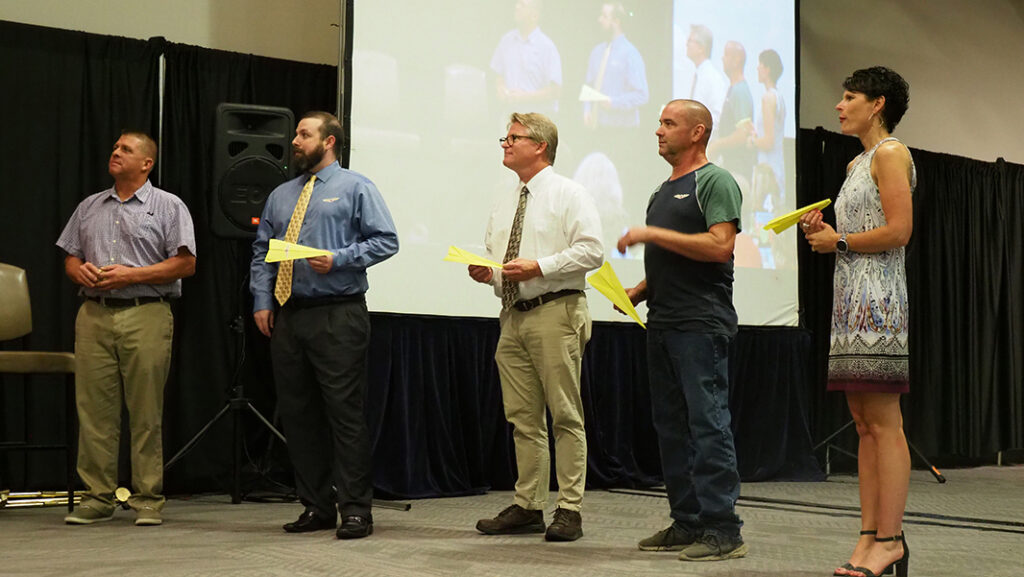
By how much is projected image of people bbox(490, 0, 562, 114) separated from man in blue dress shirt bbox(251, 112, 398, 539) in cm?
168

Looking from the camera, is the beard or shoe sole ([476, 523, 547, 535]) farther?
the beard

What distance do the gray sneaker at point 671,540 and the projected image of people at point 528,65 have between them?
9.09 feet

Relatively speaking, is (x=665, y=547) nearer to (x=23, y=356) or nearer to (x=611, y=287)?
(x=611, y=287)

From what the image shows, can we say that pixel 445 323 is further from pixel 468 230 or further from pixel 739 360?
pixel 739 360

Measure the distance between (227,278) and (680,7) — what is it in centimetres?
302

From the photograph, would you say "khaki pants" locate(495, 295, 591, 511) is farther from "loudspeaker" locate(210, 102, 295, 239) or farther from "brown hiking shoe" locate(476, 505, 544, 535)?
"loudspeaker" locate(210, 102, 295, 239)

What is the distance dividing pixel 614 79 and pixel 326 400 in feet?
9.31

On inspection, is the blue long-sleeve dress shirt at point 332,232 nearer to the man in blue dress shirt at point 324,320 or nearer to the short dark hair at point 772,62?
the man in blue dress shirt at point 324,320

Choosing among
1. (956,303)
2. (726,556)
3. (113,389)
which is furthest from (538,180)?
(956,303)

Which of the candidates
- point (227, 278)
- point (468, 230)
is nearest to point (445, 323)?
point (468, 230)

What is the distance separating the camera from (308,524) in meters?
3.92

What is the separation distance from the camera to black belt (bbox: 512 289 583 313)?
12.4 feet

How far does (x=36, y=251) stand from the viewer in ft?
16.8

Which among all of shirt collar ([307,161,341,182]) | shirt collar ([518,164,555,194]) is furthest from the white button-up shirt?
shirt collar ([307,161,341,182])
